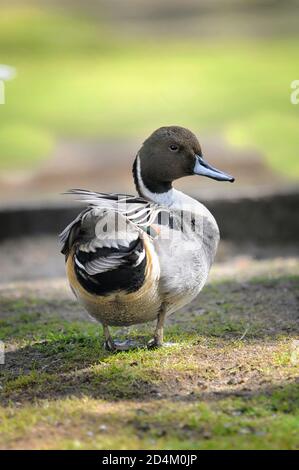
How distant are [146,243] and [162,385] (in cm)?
78

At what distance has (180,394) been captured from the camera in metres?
4.76

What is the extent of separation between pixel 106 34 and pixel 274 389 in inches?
813

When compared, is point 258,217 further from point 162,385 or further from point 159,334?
point 162,385

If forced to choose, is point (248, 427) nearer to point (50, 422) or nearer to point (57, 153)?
point (50, 422)

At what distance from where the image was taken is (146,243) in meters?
5.04

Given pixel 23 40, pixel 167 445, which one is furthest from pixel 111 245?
pixel 23 40

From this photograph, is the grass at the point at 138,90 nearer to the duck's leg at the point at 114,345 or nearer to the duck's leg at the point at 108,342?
the duck's leg at the point at 114,345

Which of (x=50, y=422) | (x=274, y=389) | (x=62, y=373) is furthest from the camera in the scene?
(x=62, y=373)

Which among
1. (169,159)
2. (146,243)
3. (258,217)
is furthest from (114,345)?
(258,217)

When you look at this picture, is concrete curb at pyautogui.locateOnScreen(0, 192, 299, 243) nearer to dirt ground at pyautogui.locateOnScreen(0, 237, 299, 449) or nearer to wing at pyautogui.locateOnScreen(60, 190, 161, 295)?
dirt ground at pyautogui.locateOnScreen(0, 237, 299, 449)

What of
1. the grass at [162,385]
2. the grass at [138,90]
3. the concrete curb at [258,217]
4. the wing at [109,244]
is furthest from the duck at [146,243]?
the grass at [138,90]

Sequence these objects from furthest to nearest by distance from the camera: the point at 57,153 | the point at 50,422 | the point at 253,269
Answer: the point at 57,153, the point at 253,269, the point at 50,422

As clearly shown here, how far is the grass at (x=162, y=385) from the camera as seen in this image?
4.26m

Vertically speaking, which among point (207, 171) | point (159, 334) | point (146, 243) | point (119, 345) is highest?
point (207, 171)
